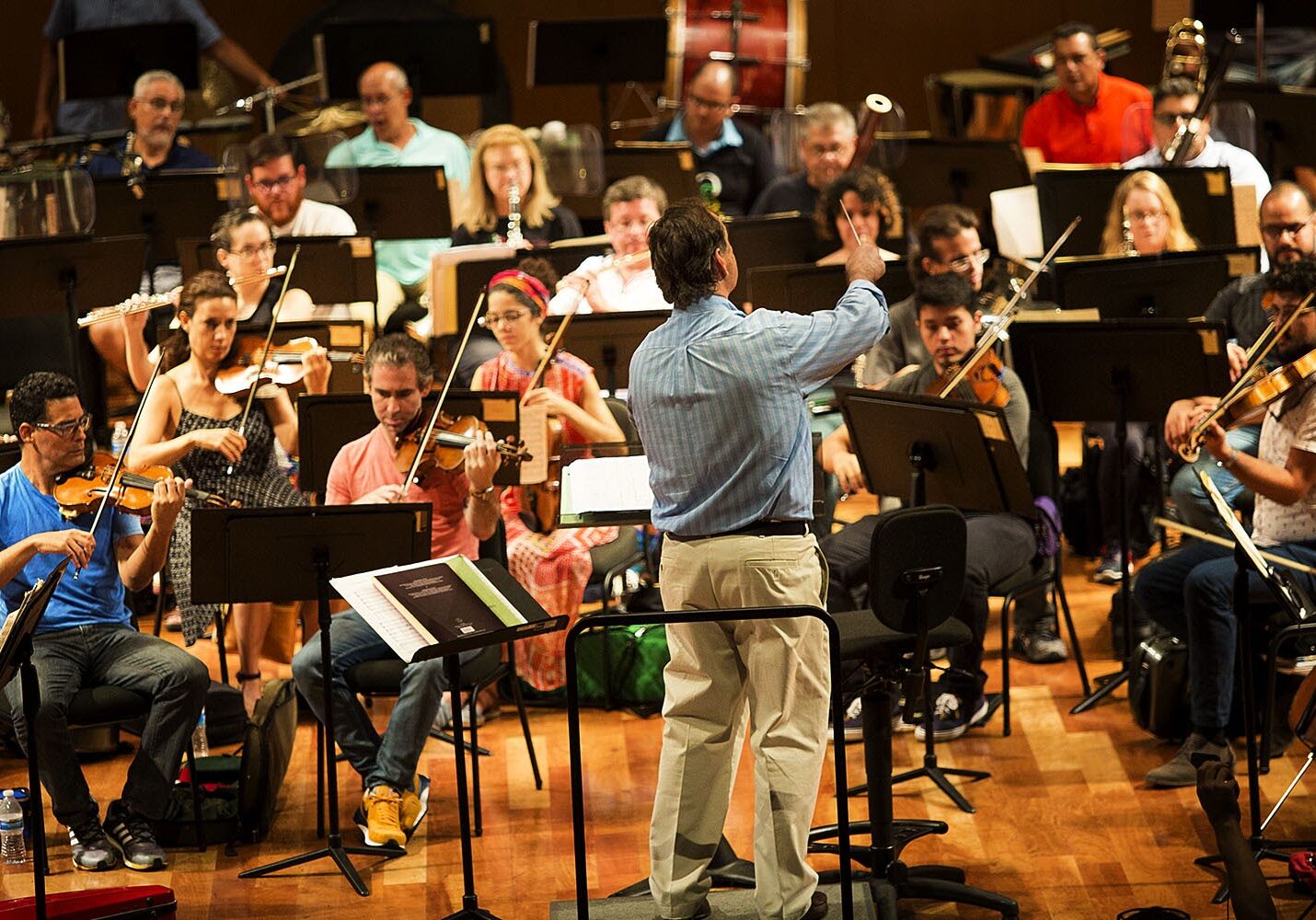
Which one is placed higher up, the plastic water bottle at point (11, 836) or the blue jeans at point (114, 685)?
the blue jeans at point (114, 685)

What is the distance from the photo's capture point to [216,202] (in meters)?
7.05

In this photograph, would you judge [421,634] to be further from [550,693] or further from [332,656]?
[550,693]

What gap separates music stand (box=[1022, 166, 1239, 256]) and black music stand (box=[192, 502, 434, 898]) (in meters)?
3.43

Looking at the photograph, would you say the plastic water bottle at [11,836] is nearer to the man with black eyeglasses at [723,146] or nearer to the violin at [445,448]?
the violin at [445,448]

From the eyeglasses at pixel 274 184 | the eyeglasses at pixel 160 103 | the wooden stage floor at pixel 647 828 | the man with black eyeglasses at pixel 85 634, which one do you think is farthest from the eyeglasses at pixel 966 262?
the eyeglasses at pixel 160 103

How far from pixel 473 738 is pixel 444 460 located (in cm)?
91

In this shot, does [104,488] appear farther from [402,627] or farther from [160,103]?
[160,103]

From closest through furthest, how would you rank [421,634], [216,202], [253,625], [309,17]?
[421,634], [253,625], [216,202], [309,17]

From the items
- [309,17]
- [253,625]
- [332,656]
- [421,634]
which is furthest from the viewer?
[309,17]

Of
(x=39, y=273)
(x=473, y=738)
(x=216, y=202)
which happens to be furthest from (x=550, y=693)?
(x=216, y=202)

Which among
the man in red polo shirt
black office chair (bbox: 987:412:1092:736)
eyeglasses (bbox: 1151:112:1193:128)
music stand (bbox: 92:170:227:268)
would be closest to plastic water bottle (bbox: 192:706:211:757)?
black office chair (bbox: 987:412:1092:736)

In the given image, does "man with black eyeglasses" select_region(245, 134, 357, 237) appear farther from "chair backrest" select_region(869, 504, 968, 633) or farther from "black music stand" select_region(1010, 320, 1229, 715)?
"chair backrest" select_region(869, 504, 968, 633)

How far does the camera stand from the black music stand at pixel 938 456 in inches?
175

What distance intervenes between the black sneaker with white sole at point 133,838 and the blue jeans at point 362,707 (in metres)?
0.50
